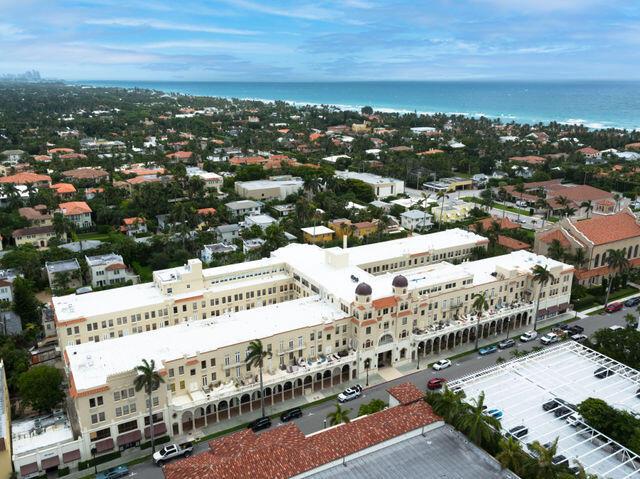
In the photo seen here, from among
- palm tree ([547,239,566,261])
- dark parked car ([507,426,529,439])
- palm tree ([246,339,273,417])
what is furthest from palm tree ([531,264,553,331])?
palm tree ([246,339,273,417])

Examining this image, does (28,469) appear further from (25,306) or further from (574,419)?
(574,419)

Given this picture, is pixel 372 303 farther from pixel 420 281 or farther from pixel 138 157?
pixel 138 157

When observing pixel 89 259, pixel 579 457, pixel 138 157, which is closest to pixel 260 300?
pixel 89 259

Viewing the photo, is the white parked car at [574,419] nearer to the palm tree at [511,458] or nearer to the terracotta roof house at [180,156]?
the palm tree at [511,458]

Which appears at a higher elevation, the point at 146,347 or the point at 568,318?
the point at 146,347

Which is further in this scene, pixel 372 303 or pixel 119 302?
pixel 119 302

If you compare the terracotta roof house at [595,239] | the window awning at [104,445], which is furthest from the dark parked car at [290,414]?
the terracotta roof house at [595,239]
